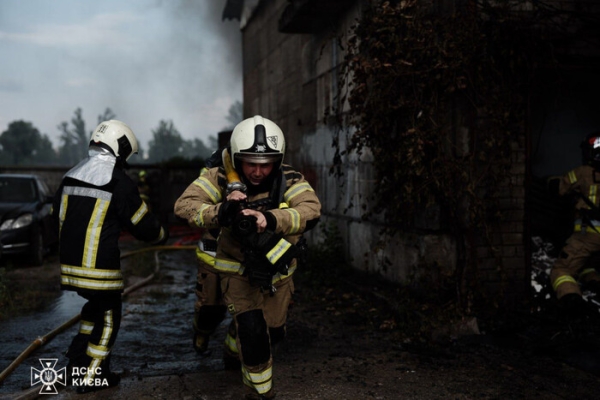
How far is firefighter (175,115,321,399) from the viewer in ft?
11.6

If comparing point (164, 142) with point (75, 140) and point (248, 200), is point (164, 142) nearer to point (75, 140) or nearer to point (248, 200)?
point (75, 140)

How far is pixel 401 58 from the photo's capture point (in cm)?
596

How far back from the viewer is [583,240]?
578 centimetres

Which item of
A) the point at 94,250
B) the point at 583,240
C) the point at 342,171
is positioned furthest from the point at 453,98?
the point at 94,250

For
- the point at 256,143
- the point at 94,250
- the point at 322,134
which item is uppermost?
the point at 322,134

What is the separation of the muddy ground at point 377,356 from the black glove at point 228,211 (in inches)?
53.3

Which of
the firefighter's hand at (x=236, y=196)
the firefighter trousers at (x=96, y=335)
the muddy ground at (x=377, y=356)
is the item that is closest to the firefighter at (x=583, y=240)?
the muddy ground at (x=377, y=356)

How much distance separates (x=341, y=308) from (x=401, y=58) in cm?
288

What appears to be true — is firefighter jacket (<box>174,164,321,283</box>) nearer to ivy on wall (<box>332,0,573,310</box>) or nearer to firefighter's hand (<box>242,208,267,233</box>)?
firefighter's hand (<box>242,208,267,233</box>)

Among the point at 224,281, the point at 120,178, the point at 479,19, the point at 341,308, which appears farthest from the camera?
the point at 341,308

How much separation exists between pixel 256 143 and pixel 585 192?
12.2ft

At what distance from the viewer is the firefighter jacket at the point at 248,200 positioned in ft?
11.9

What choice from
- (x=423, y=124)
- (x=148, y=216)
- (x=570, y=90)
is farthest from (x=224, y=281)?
(x=570, y=90)

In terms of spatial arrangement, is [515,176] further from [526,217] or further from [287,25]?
[287,25]
